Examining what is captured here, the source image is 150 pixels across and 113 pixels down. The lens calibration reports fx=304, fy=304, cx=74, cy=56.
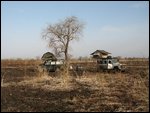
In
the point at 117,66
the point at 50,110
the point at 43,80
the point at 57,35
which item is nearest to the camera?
the point at 50,110

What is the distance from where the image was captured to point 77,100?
12.1 meters

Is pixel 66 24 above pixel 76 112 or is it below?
above

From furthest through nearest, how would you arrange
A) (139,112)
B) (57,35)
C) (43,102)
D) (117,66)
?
(57,35), (117,66), (43,102), (139,112)

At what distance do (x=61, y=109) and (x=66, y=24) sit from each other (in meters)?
57.7

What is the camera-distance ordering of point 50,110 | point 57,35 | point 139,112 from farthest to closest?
point 57,35 → point 50,110 → point 139,112

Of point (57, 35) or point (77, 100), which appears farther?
point (57, 35)

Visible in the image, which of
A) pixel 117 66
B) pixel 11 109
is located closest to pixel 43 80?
pixel 11 109

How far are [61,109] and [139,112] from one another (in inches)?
104

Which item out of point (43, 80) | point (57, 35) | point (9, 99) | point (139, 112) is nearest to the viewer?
point (139, 112)

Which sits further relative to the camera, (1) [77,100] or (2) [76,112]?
(1) [77,100]

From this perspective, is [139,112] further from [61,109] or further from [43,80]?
[43,80]

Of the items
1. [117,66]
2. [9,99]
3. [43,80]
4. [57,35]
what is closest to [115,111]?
[9,99]

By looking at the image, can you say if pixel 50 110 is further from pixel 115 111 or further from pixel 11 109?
pixel 115 111

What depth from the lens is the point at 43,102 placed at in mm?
11992
